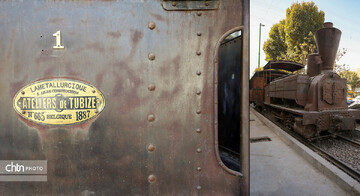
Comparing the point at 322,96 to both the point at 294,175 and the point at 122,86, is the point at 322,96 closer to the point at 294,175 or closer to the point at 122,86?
the point at 294,175

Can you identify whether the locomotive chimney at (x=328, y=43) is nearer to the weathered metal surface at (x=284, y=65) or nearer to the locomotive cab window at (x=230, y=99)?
the weathered metal surface at (x=284, y=65)

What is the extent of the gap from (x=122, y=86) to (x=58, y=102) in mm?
414

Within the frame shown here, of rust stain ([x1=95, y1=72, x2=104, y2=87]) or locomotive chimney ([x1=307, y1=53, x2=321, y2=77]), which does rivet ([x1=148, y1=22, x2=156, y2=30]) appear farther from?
locomotive chimney ([x1=307, y1=53, x2=321, y2=77])

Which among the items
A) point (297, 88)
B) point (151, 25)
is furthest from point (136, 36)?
point (297, 88)

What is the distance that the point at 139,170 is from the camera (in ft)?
3.78

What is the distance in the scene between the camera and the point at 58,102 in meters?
1.14

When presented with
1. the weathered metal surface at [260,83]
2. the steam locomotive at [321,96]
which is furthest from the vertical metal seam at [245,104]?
the weathered metal surface at [260,83]

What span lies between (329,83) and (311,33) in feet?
49.6

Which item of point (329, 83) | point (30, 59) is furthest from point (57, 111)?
point (329, 83)

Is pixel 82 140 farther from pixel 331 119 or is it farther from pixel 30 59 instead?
pixel 331 119

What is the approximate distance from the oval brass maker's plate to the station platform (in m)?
2.64

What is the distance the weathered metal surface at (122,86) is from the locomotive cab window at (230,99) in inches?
21.0

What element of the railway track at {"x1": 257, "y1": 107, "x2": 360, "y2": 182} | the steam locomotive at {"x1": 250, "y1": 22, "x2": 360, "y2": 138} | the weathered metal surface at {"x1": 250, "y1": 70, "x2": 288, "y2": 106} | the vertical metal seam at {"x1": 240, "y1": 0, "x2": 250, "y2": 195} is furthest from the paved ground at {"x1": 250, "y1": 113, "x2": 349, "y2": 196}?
the weathered metal surface at {"x1": 250, "y1": 70, "x2": 288, "y2": 106}

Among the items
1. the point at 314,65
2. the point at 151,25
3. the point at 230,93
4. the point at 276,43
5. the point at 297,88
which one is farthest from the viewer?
the point at 276,43
